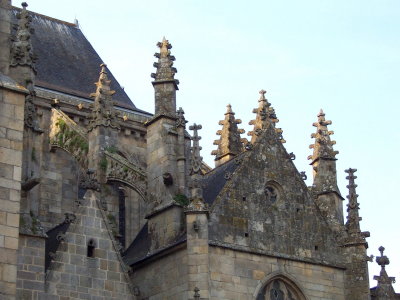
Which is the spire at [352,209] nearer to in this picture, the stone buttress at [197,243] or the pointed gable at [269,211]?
the pointed gable at [269,211]

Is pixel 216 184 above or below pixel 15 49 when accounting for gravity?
below

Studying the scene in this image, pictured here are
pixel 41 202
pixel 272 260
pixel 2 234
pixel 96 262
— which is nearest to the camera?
pixel 2 234

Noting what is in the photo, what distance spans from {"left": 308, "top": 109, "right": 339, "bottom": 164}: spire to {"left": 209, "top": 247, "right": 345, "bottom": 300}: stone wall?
10.8 ft

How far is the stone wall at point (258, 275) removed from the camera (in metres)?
21.5

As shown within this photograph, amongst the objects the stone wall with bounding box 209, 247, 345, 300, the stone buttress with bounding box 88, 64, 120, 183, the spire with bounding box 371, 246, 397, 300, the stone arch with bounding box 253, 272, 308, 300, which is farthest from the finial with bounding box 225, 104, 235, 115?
the stone arch with bounding box 253, 272, 308, 300

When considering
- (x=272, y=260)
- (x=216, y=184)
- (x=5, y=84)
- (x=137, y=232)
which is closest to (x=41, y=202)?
(x=137, y=232)

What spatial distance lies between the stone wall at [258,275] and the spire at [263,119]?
3.01 m

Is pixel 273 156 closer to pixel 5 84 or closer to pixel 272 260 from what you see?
pixel 272 260

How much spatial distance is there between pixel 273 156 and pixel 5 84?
8.66m

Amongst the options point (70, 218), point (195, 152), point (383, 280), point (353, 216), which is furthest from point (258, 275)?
point (70, 218)

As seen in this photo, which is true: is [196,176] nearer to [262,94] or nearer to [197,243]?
[197,243]

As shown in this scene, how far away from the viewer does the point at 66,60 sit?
33.7 meters

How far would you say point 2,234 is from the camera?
1585 centimetres

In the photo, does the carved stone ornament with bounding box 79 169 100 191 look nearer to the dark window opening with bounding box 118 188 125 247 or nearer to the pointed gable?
the pointed gable
